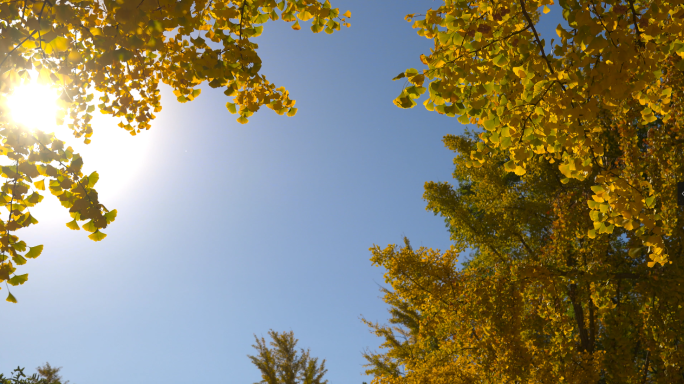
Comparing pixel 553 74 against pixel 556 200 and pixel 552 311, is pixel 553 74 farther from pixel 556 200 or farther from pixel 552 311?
pixel 556 200

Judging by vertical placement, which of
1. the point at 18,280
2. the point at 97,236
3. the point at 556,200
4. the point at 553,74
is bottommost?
the point at 18,280

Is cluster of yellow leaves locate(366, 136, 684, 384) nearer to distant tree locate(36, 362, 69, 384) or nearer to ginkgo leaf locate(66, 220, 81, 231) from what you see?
ginkgo leaf locate(66, 220, 81, 231)

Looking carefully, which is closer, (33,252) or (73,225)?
(73,225)

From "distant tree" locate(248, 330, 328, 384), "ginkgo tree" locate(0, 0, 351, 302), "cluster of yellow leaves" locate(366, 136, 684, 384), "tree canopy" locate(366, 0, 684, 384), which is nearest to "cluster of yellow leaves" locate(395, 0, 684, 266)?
"tree canopy" locate(366, 0, 684, 384)

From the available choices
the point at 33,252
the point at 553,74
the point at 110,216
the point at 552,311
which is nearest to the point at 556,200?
Answer: the point at 552,311

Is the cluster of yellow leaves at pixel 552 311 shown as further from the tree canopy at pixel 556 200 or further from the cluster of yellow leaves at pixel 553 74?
the cluster of yellow leaves at pixel 553 74

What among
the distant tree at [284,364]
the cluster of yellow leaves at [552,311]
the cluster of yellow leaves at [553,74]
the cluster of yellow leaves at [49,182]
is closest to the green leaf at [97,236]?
the cluster of yellow leaves at [49,182]

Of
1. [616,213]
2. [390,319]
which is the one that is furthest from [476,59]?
[390,319]

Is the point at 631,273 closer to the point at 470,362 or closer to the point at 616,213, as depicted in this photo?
the point at 470,362

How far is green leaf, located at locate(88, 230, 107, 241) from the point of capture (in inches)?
85.0

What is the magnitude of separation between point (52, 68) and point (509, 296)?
583cm

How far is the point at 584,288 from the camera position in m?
6.01

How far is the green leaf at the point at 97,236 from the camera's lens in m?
2.16

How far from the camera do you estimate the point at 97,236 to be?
2.18 m
